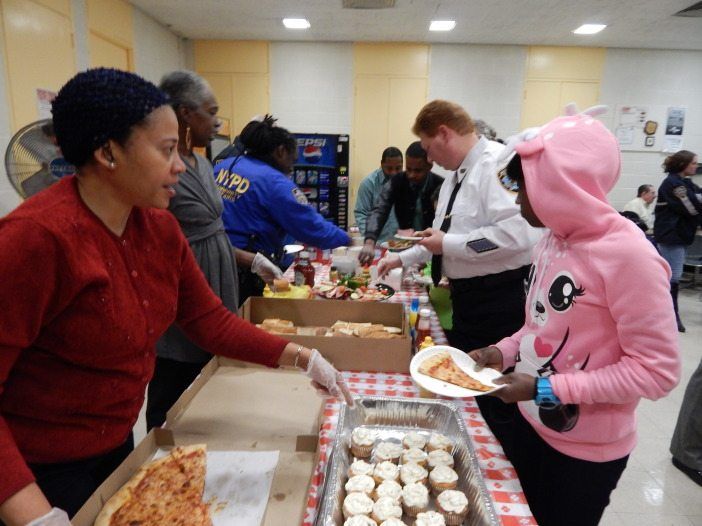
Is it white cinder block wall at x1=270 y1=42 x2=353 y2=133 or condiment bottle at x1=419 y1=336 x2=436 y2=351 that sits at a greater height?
white cinder block wall at x1=270 y1=42 x2=353 y2=133

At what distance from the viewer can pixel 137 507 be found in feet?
3.23

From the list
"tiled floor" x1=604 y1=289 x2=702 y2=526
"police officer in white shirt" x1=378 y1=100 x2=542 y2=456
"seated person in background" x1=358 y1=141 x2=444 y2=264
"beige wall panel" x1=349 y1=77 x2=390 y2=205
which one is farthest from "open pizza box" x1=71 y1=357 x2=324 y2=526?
"beige wall panel" x1=349 y1=77 x2=390 y2=205

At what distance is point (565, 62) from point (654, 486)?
6.04 meters

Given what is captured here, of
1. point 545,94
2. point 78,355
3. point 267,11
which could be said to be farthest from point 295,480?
point 545,94

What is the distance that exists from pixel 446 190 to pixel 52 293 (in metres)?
1.79

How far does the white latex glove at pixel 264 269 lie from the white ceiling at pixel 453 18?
380 cm

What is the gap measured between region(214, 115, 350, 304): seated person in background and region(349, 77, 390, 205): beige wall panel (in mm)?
4479

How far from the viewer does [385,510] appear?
41.1 inches

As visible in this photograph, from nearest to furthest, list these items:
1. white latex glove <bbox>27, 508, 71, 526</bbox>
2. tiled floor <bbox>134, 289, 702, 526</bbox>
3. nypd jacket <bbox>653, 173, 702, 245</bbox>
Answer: white latex glove <bbox>27, 508, 71, 526</bbox> → tiled floor <bbox>134, 289, 702, 526</bbox> → nypd jacket <bbox>653, 173, 702, 245</bbox>

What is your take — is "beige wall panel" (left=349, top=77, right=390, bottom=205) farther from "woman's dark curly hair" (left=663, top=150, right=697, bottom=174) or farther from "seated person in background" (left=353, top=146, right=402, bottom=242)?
"woman's dark curly hair" (left=663, top=150, right=697, bottom=174)

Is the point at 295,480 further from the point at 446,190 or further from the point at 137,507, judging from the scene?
the point at 446,190

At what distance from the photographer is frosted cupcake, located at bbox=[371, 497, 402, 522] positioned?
104 centimetres

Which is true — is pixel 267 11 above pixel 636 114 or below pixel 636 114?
above

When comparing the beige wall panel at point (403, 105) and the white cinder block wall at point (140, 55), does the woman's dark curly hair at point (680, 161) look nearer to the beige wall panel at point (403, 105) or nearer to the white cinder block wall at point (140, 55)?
the beige wall panel at point (403, 105)
